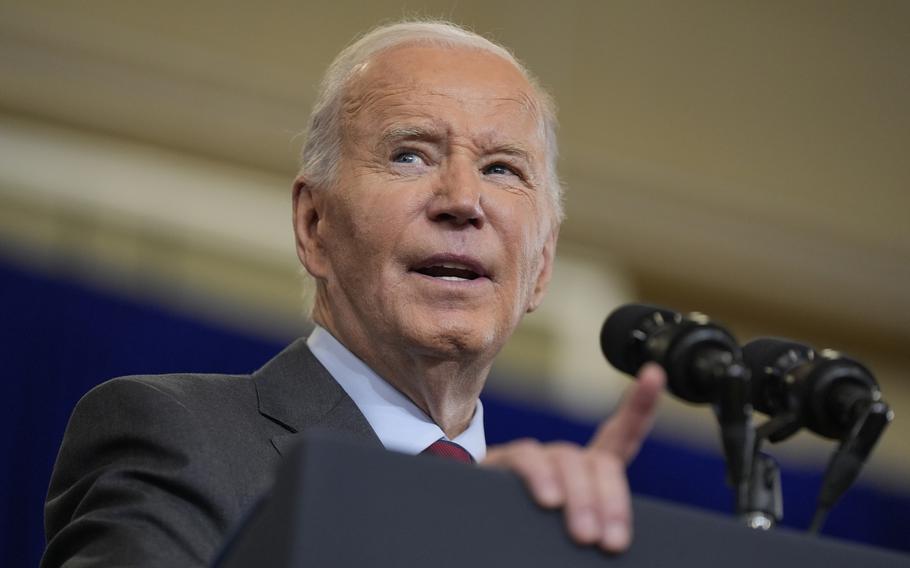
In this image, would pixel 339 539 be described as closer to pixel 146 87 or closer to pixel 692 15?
pixel 146 87

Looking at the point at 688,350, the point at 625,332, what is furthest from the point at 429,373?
the point at 688,350

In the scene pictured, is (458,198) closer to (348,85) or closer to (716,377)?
(348,85)

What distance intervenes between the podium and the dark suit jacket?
436mm

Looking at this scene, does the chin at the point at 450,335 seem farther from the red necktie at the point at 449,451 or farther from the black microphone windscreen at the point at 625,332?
the black microphone windscreen at the point at 625,332

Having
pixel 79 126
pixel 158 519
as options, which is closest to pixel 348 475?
pixel 158 519

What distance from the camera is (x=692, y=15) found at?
5551mm

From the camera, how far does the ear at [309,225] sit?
2.45 metres

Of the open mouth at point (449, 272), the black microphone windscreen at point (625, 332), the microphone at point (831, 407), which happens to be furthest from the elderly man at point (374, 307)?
the microphone at point (831, 407)

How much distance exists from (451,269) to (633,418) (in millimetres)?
1004

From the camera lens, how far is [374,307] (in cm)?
227

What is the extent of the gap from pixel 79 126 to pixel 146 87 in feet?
0.82

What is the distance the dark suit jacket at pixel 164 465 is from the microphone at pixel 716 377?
0.57 m

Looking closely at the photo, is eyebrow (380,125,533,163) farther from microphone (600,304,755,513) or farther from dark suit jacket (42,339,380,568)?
microphone (600,304,755,513)

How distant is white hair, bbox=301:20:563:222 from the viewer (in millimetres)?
2500
